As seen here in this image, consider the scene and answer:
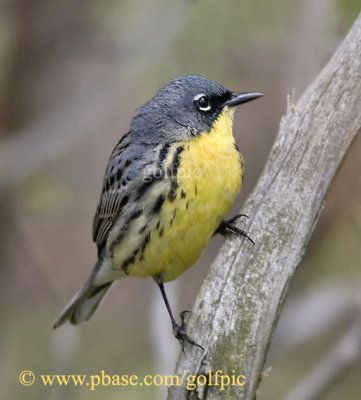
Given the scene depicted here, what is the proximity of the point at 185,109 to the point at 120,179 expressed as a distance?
0.62 meters

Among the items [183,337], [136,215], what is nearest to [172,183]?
[136,215]

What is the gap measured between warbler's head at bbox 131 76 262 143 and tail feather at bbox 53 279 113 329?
1.35 meters

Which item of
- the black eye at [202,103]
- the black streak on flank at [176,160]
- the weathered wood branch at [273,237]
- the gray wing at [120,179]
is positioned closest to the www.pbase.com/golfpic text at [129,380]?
the weathered wood branch at [273,237]

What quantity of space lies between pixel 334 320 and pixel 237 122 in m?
2.25

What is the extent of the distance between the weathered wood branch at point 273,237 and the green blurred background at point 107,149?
1998mm

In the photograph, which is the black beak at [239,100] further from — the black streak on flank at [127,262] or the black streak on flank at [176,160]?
the black streak on flank at [127,262]

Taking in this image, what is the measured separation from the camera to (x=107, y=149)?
303 inches

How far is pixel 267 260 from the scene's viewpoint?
3.88 meters

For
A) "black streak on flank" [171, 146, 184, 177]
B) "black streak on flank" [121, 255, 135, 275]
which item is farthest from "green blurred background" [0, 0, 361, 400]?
"black streak on flank" [171, 146, 184, 177]

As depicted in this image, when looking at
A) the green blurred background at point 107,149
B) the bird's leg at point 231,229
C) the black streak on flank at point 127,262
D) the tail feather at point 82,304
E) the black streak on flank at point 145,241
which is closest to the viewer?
the bird's leg at point 231,229

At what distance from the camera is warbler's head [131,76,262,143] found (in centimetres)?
473

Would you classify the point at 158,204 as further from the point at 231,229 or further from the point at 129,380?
the point at 129,380

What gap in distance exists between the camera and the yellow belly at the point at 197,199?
4422mm

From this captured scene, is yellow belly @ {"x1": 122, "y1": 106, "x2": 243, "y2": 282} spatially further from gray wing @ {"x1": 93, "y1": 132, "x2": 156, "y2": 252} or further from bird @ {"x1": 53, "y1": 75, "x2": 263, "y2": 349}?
gray wing @ {"x1": 93, "y1": 132, "x2": 156, "y2": 252}
